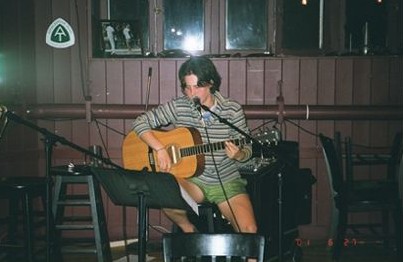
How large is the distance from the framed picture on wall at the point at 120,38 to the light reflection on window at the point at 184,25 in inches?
11.6

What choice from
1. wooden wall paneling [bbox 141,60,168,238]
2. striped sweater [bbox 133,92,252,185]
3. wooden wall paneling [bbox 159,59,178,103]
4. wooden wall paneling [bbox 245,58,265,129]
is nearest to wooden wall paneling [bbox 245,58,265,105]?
wooden wall paneling [bbox 245,58,265,129]

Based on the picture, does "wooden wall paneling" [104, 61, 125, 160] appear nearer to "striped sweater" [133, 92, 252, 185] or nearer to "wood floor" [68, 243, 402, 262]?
"wood floor" [68, 243, 402, 262]

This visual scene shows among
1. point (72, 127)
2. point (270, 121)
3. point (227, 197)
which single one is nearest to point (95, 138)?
point (72, 127)

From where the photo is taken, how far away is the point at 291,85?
5539 mm

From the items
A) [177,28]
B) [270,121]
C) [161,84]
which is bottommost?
[270,121]

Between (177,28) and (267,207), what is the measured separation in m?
2.20

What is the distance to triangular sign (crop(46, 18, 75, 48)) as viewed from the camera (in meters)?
5.49

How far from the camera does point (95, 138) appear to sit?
18.5 ft

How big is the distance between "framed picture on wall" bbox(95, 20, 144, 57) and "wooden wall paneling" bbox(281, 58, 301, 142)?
1463 mm

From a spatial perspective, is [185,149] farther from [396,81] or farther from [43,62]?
[396,81]

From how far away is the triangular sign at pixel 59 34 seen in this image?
5.49m

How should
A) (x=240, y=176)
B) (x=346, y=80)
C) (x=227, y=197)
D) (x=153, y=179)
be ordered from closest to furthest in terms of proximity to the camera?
(x=153, y=179) < (x=227, y=197) < (x=240, y=176) < (x=346, y=80)

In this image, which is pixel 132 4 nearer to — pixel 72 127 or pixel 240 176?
pixel 72 127

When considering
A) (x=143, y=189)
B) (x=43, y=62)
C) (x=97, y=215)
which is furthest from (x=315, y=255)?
(x=43, y=62)
